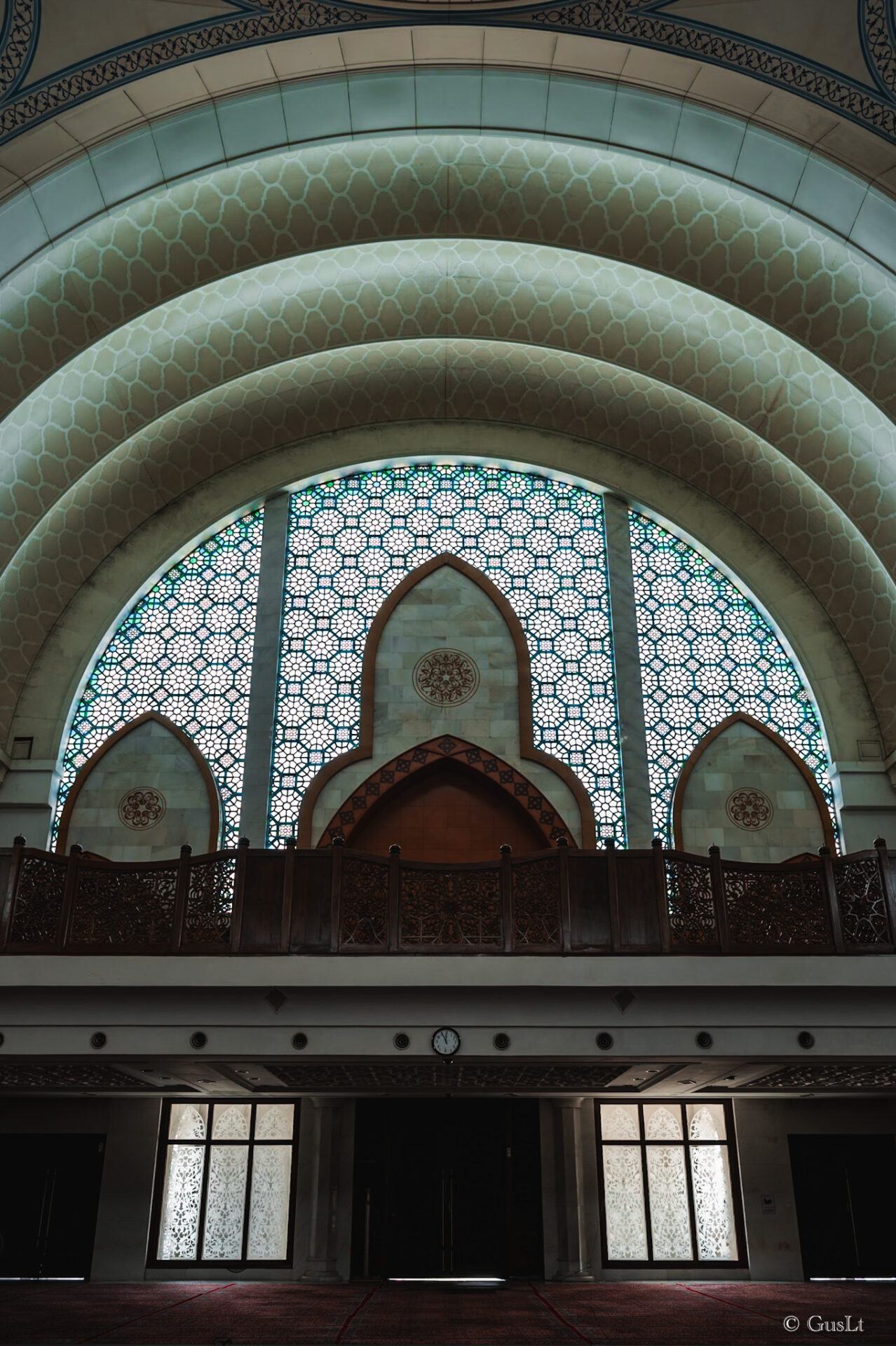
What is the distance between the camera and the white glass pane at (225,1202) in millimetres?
8766

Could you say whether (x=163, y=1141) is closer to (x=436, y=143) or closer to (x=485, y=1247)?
(x=485, y=1247)

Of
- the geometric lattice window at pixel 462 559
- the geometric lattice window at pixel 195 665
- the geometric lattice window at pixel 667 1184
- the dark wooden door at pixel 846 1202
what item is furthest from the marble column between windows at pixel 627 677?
the geometric lattice window at pixel 195 665

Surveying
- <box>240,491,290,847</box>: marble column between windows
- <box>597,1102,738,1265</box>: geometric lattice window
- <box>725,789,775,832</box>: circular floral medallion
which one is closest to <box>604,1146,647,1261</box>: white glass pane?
<box>597,1102,738,1265</box>: geometric lattice window

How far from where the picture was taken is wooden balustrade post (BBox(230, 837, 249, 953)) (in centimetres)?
649

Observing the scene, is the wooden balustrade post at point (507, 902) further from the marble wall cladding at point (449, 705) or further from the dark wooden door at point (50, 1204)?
the dark wooden door at point (50, 1204)

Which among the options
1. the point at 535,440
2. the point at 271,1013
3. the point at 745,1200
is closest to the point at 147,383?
the point at 535,440

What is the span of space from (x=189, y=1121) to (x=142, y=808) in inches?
102

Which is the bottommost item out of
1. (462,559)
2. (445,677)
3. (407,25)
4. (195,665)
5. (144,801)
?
(144,801)

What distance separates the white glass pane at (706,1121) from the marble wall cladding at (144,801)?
15.2ft

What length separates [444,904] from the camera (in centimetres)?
666

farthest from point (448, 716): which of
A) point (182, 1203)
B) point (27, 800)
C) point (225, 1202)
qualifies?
point (182, 1203)

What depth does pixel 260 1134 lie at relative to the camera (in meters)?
9.16

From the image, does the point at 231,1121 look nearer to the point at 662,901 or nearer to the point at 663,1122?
the point at 663,1122

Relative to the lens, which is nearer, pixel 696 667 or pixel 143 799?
pixel 143 799
